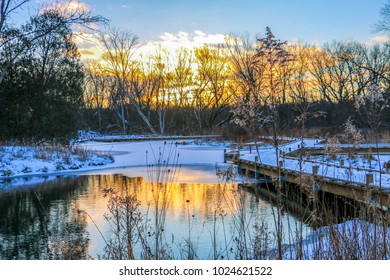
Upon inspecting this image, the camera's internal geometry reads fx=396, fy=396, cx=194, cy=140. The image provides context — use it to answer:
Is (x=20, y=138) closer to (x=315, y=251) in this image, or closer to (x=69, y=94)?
(x=69, y=94)

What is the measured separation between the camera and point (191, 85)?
1658 inches

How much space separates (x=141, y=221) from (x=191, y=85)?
37.2 metres

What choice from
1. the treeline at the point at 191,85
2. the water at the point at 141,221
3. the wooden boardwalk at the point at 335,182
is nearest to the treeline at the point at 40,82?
the treeline at the point at 191,85

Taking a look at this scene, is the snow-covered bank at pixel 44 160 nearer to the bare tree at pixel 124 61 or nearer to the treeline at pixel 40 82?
the treeline at pixel 40 82

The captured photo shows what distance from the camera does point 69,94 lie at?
22.0 metres

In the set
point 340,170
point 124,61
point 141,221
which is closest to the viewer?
point 141,221

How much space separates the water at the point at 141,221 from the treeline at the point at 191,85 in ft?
3.62

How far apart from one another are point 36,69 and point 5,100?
2656 millimetres

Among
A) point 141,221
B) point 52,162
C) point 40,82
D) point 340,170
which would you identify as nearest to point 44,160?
point 52,162

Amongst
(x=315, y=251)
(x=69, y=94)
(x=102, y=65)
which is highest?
(x=102, y=65)

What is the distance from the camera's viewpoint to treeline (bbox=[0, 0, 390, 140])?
3014 mm

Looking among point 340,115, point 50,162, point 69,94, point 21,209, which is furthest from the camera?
point 340,115

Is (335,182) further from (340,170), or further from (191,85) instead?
(191,85)
